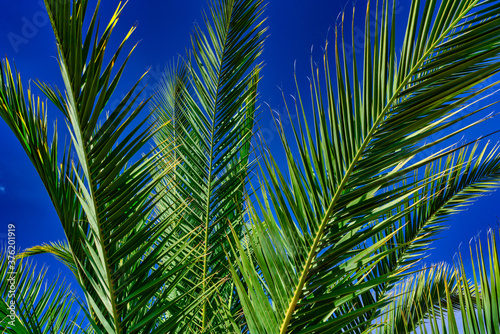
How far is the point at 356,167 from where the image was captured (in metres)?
1.10

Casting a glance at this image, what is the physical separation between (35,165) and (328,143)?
3.41 feet

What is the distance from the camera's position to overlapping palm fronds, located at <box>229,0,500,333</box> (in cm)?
101

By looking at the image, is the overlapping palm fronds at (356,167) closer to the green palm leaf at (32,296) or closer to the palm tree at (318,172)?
the palm tree at (318,172)

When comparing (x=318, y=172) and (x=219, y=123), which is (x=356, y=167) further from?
(x=219, y=123)

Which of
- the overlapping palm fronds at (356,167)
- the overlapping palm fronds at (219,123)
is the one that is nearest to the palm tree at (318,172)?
the overlapping palm fronds at (356,167)

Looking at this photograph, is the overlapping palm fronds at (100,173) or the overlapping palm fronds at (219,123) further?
the overlapping palm fronds at (219,123)

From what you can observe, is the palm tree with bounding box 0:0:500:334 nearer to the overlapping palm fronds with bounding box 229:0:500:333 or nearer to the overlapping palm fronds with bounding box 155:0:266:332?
the overlapping palm fronds with bounding box 229:0:500:333

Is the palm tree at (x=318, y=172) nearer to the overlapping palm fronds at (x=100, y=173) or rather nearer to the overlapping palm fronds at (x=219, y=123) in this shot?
the overlapping palm fronds at (x=100, y=173)

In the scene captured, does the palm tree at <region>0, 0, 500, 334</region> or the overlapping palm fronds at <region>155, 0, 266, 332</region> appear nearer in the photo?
the palm tree at <region>0, 0, 500, 334</region>

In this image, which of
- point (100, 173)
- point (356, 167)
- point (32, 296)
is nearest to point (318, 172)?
point (356, 167)

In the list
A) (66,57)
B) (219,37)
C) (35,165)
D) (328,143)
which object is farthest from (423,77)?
(219,37)

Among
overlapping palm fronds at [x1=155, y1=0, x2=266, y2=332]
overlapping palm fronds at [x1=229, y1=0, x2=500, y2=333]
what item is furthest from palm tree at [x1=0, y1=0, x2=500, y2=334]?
overlapping palm fronds at [x1=155, y1=0, x2=266, y2=332]

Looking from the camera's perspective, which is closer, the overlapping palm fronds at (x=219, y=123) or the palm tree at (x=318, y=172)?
the palm tree at (x=318, y=172)

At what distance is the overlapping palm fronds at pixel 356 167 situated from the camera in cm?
101
